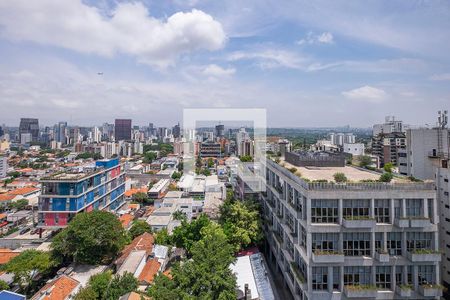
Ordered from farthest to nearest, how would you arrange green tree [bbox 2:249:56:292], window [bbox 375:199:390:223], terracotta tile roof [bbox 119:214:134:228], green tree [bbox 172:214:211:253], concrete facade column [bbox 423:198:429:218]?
terracotta tile roof [bbox 119:214:134:228] → green tree [bbox 172:214:211:253] → green tree [bbox 2:249:56:292] → window [bbox 375:199:390:223] → concrete facade column [bbox 423:198:429:218]

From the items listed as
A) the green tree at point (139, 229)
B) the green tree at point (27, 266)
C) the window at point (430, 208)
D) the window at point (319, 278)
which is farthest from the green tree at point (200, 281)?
the green tree at point (139, 229)

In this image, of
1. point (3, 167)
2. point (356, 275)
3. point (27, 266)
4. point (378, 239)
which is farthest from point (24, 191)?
point (378, 239)

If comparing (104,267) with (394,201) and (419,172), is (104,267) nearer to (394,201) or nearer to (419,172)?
(394,201)

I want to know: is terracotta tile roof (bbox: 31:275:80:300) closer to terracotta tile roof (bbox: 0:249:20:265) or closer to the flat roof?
terracotta tile roof (bbox: 0:249:20:265)

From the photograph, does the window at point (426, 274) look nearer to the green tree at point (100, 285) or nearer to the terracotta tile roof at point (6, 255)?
the green tree at point (100, 285)

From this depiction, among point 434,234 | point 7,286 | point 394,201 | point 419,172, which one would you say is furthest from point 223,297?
point 419,172

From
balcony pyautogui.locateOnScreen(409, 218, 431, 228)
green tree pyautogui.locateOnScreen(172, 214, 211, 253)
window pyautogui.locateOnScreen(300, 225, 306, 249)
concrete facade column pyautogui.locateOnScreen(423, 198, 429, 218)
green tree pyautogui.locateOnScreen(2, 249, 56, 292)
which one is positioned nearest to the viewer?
balcony pyautogui.locateOnScreen(409, 218, 431, 228)

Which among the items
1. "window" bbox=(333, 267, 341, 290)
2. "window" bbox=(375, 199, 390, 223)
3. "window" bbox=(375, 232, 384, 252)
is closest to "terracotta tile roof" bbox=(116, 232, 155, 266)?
"window" bbox=(333, 267, 341, 290)
